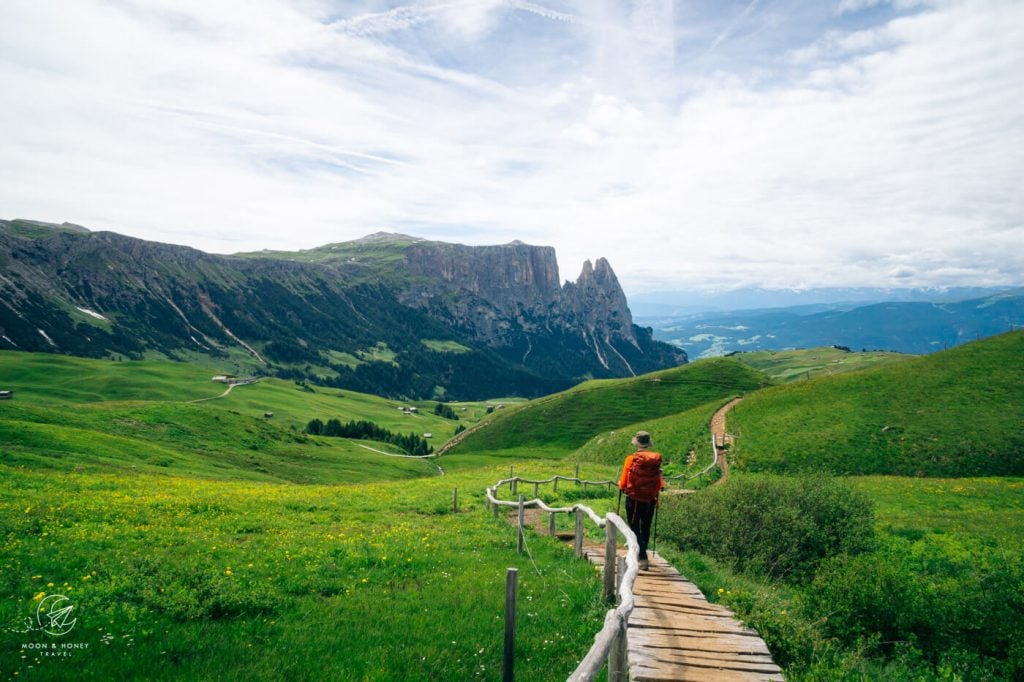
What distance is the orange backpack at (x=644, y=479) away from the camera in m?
15.6

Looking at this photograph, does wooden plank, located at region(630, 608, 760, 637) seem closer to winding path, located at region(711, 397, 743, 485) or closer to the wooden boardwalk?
the wooden boardwalk

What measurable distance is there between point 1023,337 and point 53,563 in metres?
94.2

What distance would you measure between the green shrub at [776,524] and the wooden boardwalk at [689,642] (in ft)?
26.5

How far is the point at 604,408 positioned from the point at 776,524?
3751 inches

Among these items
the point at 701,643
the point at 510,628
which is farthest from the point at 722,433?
the point at 510,628

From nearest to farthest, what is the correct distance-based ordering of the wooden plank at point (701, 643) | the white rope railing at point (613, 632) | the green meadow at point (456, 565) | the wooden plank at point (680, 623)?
1. the white rope railing at point (613, 632)
2. the wooden plank at point (701, 643)
3. the green meadow at point (456, 565)
4. the wooden plank at point (680, 623)

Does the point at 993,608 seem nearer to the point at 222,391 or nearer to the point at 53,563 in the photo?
the point at 53,563

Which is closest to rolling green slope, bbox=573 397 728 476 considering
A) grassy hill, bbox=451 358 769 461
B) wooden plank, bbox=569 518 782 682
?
grassy hill, bbox=451 358 769 461

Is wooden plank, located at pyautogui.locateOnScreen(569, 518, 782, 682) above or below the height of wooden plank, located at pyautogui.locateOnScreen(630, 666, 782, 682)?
below

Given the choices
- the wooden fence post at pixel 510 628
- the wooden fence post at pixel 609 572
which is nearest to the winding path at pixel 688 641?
the wooden fence post at pixel 609 572

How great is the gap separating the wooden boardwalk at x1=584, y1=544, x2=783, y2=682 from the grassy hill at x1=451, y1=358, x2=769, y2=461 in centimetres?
8706

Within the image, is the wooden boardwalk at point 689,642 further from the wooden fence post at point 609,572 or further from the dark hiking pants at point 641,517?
the dark hiking pants at point 641,517

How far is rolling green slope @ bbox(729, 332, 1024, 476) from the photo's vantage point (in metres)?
49.4

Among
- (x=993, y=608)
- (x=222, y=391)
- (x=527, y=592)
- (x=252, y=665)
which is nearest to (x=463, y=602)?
(x=527, y=592)
